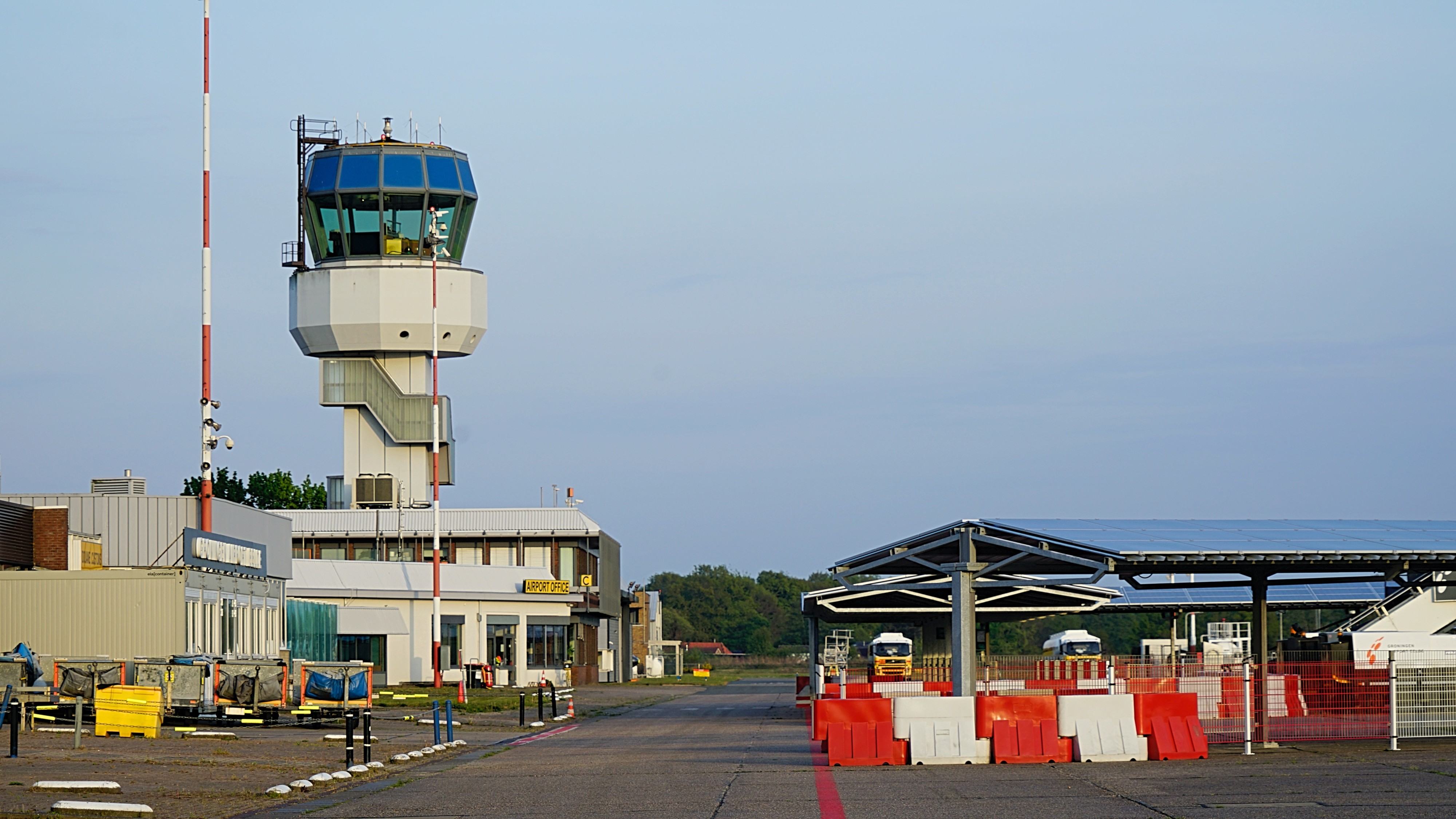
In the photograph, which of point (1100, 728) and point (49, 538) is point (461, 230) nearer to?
point (49, 538)

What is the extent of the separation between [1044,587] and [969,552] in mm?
7734

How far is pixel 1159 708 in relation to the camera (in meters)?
24.0

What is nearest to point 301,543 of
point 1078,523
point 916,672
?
point 916,672

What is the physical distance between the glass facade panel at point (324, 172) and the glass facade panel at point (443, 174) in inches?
170

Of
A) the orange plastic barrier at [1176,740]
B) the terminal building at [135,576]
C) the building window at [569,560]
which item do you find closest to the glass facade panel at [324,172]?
the building window at [569,560]

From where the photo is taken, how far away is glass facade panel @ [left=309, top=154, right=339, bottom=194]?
75688 millimetres

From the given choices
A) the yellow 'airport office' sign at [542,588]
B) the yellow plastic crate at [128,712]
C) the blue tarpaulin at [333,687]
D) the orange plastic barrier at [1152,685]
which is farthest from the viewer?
the yellow 'airport office' sign at [542,588]

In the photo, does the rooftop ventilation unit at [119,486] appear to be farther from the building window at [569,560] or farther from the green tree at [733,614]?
the green tree at [733,614]

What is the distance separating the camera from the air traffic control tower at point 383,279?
248 ft

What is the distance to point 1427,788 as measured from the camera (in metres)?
18.7

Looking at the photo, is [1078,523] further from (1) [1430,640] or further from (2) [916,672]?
(2) [916,672]

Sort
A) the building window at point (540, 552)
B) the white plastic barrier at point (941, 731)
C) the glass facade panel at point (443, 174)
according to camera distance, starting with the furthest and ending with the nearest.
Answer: the building window at point (540, 552), the glass facade panel at point (443, 174), the white plastic barrier at point (941, 731)

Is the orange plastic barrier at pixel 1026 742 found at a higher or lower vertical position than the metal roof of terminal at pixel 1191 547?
lower

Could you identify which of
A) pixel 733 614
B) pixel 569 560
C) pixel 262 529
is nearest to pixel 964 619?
pixel 262 529
